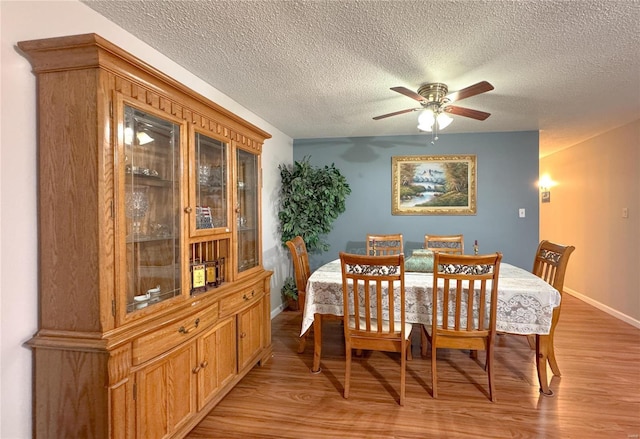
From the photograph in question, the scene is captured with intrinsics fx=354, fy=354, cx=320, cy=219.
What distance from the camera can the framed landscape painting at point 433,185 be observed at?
185 inches

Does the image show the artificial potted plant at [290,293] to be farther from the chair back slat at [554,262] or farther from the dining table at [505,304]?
the chair back slat at [554,262]

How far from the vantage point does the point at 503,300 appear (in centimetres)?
251

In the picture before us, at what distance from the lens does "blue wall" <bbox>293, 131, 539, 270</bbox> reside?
4.62 m

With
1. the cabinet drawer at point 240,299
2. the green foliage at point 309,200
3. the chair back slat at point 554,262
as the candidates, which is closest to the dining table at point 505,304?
the chair back slat at point 554,262

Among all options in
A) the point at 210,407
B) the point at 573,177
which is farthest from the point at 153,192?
the point at 573,177

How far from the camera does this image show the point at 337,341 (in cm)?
356

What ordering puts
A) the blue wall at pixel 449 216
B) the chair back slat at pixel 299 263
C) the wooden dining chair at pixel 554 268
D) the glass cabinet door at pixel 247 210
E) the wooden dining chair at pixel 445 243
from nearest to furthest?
1. the wooden dining chair at pixel 554 268
2. the glass cabinet door at pixel 247 210
3. the chair back slat at pixel 299 263
4. the wooden dining chair at pixel 445 243
5. the blue wall at pixel 449 216

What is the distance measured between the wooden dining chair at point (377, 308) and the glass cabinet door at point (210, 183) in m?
0.90

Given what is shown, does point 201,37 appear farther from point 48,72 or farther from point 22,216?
point 22,216

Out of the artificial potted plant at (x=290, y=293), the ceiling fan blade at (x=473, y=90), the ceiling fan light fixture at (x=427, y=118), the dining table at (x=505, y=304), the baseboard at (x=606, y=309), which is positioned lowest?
the baseboard at (x=606, y=309)

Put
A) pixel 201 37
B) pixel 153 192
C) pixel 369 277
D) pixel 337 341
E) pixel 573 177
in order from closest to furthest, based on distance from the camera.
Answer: pixel 153 192, pixel 201 37, pixel 369 277, pixel 337 341, pixel 573 177

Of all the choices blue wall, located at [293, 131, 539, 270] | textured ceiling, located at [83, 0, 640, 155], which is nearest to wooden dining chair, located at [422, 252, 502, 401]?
textured ceiling, located at [83, 0, 640, 155]

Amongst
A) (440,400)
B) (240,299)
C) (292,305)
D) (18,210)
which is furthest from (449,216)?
(18,210)

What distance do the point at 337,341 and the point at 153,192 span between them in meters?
2.42
